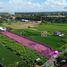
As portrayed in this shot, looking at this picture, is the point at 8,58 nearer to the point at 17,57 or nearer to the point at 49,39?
the point at 17,57

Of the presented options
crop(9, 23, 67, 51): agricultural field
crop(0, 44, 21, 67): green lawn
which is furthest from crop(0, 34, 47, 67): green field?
crop(9, 23, 67, 51): agricultural field

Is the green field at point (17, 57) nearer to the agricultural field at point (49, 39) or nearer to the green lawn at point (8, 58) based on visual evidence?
the green lawn at point (8, 58)

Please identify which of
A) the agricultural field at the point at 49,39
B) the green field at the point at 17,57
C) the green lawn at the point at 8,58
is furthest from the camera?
the agricultural field at the point at 49,39

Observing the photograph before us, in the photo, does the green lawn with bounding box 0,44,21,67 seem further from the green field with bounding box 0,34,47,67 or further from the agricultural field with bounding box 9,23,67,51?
the agricultural field with bounding box 9,23,67,51

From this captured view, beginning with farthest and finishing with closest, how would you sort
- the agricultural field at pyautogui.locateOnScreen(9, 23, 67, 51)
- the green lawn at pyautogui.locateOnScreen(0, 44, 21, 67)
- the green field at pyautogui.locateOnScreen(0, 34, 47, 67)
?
the agricultural field at pyautogui.locateOnScreen(9, 23, 67, 51), the green lawn at pyautogui.locateOnScreen(0, 44, 21, 67), the green field at pyautogui.locateOnScreen(0, 34, 47, 67)

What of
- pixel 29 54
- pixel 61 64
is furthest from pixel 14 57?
pixel 61 64

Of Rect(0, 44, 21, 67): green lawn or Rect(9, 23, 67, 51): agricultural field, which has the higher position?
Rect(0, 44, 21, 67): green lawn

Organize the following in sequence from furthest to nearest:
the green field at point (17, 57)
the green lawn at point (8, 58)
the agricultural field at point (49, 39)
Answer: the agricultural field at point (49, 39)
the green lawn at point (8, 58)
the green field at point (17, 57)

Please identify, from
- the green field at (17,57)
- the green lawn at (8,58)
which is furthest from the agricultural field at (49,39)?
the green lawn at (8,58)

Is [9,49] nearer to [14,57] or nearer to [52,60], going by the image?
[14,57]

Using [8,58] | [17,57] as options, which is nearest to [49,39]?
[17,57]

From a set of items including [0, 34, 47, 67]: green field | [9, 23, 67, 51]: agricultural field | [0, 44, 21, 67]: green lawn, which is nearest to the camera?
[0, 34, 47, 67]: green field
